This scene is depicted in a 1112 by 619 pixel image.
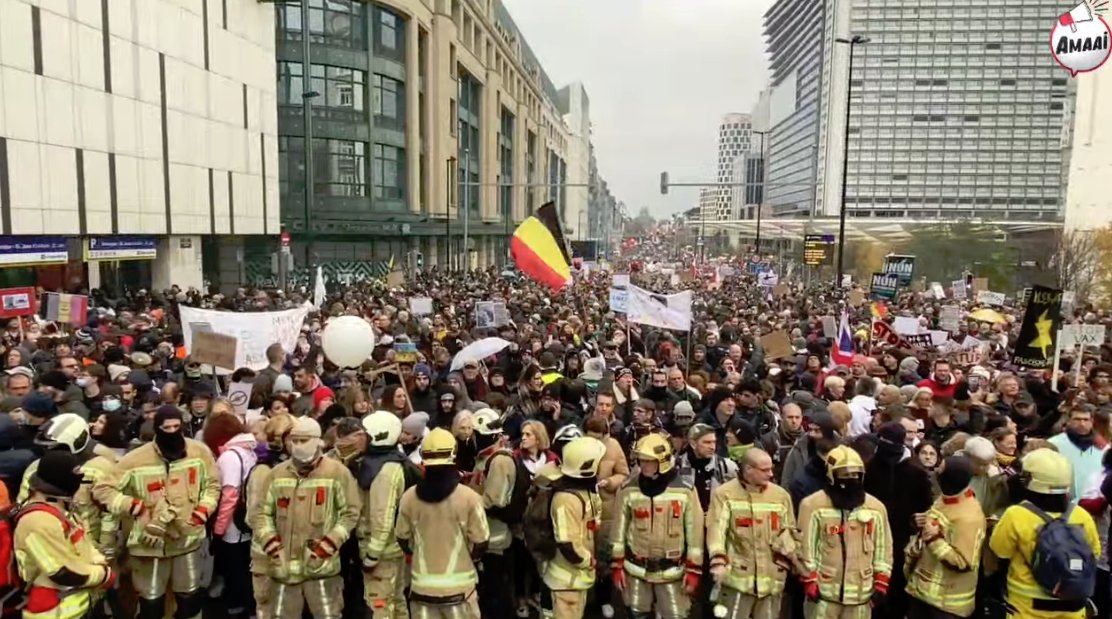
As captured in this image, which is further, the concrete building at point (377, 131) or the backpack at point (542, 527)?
the concrete building at point (377, 131)

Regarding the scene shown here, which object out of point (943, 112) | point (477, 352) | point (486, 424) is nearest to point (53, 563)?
point (486, 424)

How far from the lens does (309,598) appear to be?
5.18 m

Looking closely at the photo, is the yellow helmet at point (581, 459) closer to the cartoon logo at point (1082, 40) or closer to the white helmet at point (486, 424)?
the white helmet at point (486, 424)

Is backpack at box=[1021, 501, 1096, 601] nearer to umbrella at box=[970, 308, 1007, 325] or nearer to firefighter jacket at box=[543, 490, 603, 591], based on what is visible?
firefighter jacket at box=[543, 490, 603, 591]

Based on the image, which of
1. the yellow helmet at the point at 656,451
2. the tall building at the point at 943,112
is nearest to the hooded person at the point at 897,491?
the yellow helmet at the point at 656,451

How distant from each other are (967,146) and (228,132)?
4428 inches

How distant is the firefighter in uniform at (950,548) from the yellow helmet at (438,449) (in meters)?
2.83

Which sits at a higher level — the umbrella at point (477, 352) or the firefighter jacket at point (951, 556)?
the umbrella at point (477, 352)

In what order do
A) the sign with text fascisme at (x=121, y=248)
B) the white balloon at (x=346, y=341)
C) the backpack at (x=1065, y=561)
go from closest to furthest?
the backpack at (x=1065, y=561) < the white balloon at (x=346, y=341) < the sign with text fascisme at (x=121, y=248)

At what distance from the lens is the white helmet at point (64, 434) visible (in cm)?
475

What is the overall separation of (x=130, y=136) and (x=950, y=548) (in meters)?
26.0

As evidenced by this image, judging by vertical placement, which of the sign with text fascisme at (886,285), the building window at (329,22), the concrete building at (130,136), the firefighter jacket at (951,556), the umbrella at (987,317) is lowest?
the firefighter jacket at (951,556)

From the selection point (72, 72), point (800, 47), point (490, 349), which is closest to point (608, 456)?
point (490, 349)

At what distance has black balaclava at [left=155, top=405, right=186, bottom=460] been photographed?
16.8 feet
